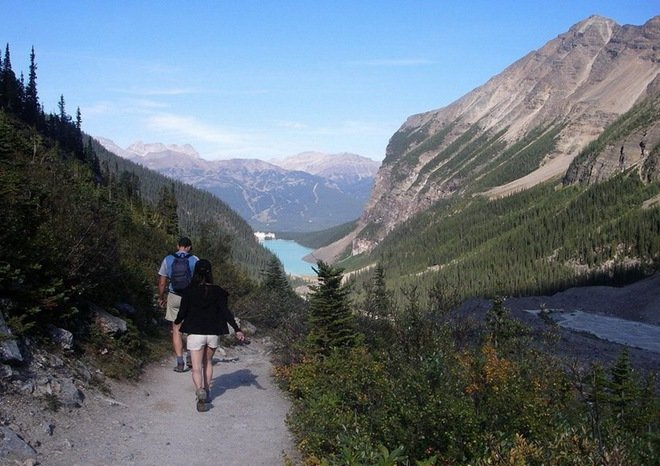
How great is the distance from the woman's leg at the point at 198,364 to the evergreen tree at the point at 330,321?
152 inches

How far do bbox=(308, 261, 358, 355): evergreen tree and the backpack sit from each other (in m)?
3.49

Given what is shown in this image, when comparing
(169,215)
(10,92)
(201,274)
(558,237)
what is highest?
(10,92)

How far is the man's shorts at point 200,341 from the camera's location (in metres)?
9.06

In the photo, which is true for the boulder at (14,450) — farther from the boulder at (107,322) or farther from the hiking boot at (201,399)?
the boulder at (107,322)

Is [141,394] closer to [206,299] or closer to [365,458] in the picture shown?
[206,299]

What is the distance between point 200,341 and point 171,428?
59.0 inches

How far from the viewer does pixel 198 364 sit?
9.07 m

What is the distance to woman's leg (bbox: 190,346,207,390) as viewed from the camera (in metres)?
9.05

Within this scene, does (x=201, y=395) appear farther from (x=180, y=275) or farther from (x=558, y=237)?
(x=558, y=237)

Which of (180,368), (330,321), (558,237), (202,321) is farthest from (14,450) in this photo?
(558,237)

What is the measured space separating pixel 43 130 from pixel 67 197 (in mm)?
87232

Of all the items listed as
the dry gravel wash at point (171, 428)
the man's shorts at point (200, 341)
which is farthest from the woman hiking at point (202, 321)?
the dry gravel wash at point (171, 428)

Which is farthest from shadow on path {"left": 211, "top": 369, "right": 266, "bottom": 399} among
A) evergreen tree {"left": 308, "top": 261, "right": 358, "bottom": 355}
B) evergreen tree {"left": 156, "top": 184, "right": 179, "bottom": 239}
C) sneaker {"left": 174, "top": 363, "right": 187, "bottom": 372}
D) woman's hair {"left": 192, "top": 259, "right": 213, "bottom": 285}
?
evergreen tree {"left": 156, "top": 184, "right": 179, "bottom": 239}

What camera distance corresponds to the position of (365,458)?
4.88 m
